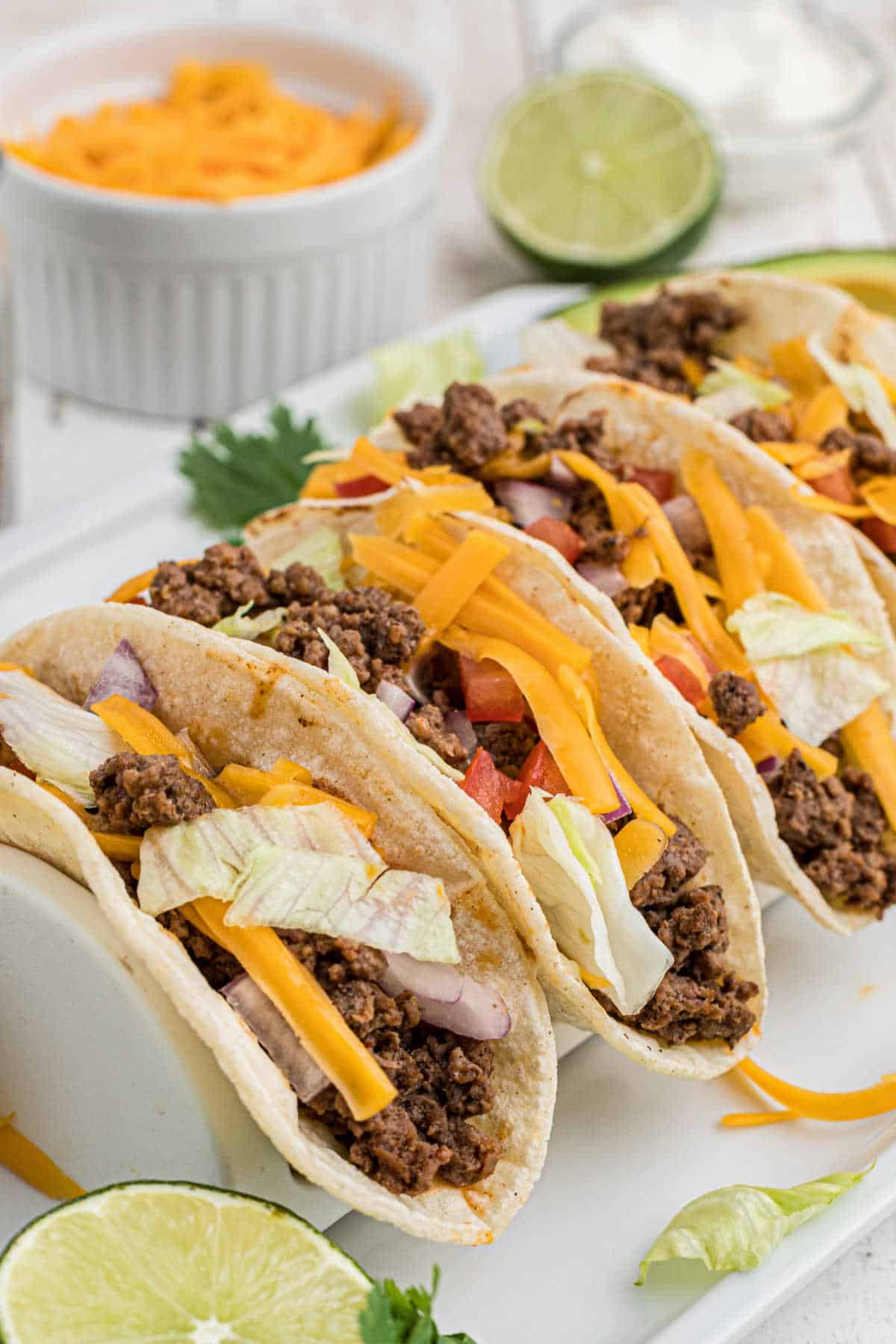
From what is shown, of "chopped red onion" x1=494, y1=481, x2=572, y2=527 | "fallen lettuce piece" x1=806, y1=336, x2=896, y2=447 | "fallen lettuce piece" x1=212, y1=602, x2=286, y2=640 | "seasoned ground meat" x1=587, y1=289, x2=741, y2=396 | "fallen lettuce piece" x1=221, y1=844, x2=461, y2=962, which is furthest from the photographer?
"seasoned ground meat" x1=587, y1=289, x2=741, y2=396

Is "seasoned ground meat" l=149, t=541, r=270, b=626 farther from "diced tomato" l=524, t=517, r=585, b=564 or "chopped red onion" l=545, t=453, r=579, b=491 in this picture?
"chopped red onion" l=545, t=453, r=579, b=491

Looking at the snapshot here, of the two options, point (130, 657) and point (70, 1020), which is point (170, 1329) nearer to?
point (70, 1020)

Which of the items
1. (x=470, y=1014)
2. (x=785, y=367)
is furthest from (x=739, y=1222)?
(x=785, y=367)

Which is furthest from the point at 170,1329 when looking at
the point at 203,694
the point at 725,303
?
the point at 725,303

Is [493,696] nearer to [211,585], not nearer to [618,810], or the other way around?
[618,810]

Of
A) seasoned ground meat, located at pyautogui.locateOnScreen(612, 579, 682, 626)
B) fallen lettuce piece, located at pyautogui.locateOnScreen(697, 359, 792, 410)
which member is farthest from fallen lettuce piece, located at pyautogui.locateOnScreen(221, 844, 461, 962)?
fallen lettuce piece, located at pyautogui.locateOnScreen(697, 359, 792, 410)

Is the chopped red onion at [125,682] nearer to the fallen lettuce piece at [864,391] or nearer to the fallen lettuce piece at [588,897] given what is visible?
the fallen lettuce piece at [588,897]

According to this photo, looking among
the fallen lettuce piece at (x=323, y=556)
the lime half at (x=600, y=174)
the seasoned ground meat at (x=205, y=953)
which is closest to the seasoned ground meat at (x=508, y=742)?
the fallen lettuce piece at (x=323, y=556)
